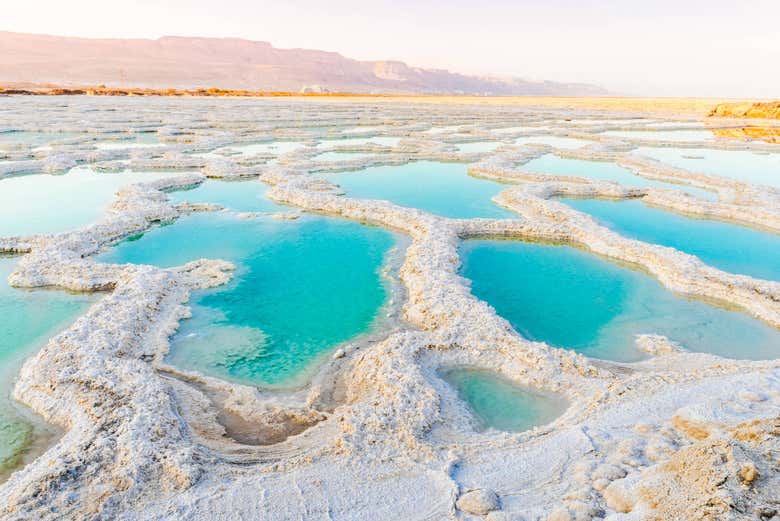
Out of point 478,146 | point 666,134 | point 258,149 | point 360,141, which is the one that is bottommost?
point 258,149

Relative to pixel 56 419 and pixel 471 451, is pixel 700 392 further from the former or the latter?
pixel 56 419

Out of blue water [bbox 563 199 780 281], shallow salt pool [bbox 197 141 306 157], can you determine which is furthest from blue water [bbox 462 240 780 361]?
shallow salt pool [bbox 197 141 306 157]

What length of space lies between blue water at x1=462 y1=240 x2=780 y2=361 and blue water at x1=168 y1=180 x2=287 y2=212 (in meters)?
7.29

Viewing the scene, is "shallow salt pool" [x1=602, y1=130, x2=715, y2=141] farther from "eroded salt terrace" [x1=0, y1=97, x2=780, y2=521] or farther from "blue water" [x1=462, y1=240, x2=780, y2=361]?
"blue water" [x1=462, y1=240, x2=780, y2=361]

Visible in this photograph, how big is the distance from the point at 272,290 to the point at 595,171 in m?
18.0

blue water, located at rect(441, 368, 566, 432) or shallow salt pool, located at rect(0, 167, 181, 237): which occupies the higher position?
shallow salt pool, located at rect(0, 167, 181, 237)

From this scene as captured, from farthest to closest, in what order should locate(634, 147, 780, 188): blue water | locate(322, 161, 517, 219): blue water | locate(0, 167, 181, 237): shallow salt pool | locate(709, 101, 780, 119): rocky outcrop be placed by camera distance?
locate(709, 101, 780, 119): rocky outcrop < locate(634, 147, 780, 188): blue water < locate(322, 161, 517, 219): blue water < locate(0, 167, 181, 237): shallow salt pool

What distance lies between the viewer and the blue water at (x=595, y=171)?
19408mm

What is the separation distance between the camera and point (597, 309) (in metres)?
9.07

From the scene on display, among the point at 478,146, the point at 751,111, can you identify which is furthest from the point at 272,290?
the point at 751,111

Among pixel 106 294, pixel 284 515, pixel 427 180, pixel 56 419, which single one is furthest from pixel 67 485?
pixel 427 180

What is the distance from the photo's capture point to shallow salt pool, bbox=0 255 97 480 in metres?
5.28

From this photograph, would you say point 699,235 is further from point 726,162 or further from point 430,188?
point 726,162

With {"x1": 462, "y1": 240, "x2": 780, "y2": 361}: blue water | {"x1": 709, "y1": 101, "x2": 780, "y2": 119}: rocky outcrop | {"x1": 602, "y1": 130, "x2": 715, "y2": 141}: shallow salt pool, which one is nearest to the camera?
{"x1": 462, "y1": 240, "x2": 780, "y2": 361}: blue water
